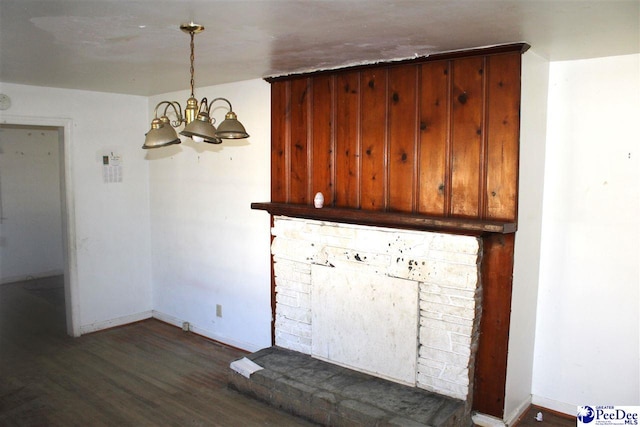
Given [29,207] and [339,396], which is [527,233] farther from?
[29,207]

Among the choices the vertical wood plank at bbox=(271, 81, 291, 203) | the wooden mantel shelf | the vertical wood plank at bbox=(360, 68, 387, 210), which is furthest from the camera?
the vertical wood plank at bbox=(271, 81, 291, 203)

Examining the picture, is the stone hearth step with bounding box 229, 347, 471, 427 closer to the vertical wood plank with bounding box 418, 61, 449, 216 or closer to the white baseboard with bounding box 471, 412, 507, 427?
the white baseboard with bounding box 471, 412, 507, 427

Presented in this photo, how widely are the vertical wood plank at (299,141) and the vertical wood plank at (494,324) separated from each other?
55.0 inches

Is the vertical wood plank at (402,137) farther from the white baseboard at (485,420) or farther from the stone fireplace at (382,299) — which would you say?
the white baseboard at (485,420)

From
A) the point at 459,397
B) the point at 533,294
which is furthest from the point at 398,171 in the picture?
the point at 459,397

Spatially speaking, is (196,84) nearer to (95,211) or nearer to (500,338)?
(95,211)

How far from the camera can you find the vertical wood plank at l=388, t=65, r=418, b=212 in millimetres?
3102

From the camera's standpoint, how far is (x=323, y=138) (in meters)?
3.56

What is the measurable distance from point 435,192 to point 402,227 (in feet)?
0.97

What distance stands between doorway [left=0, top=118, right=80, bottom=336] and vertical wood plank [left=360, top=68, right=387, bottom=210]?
4549mm

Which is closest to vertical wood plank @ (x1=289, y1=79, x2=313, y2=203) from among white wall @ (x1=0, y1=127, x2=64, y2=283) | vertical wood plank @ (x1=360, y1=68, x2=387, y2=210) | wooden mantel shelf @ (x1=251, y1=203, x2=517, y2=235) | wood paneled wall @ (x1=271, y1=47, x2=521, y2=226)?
wood paneled wall @ (x1=271, y1=47, x2=521, y2=226)

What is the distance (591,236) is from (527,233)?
0.41m

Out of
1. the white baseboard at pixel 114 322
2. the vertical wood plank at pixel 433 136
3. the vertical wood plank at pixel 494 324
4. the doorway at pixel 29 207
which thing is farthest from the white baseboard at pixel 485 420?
the doorway at pixel 29 207

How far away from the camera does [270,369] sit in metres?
3.41
